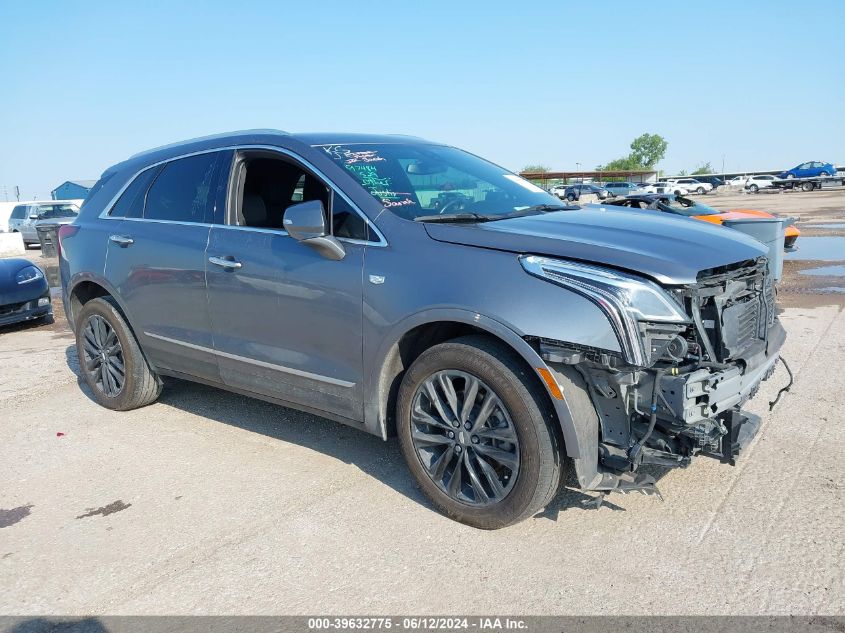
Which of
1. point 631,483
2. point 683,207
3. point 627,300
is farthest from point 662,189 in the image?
point 627,300

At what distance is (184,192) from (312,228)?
160 centimetres

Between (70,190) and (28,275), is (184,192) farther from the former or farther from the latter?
(70,190)

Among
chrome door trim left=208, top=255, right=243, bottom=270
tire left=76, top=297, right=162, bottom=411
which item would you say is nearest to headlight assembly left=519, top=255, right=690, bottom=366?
chrome door trim left=208, top=255, right=243, bottom=270

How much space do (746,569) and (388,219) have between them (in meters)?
2.28

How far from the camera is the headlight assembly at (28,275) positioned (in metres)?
8.77

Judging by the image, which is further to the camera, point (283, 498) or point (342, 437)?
point (342, 437)

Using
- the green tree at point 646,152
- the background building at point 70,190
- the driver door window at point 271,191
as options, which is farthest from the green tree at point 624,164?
the driver door window at point 271,191

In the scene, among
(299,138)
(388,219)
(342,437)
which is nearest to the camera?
(388,219)

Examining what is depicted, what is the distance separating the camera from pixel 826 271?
11602 millimetres

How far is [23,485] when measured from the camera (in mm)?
A: 4207

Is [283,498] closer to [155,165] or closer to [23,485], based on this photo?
[23,485]

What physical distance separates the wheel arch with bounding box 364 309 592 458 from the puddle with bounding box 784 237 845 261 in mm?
12126

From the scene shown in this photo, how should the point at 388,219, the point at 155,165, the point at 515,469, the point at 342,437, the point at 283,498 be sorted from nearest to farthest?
the point at 515,469, the point at 388,219, the point at 283,498, the point at 342,437, the point at 155,165

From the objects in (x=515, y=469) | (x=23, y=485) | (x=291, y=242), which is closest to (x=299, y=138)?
(x=291, y=242)
